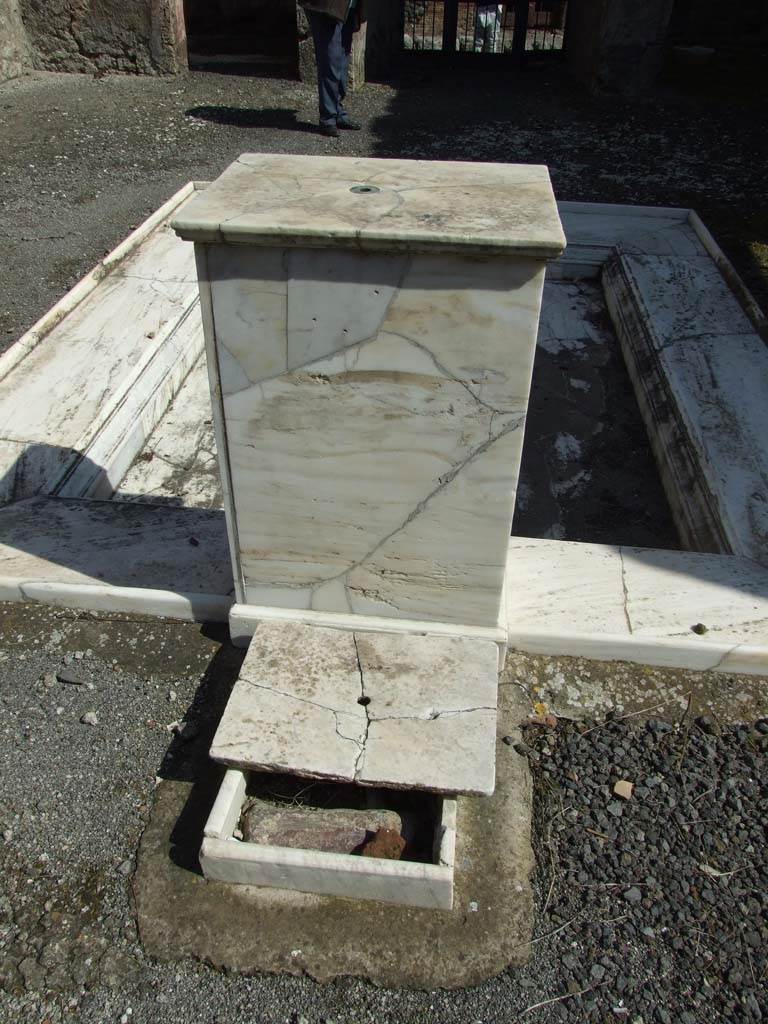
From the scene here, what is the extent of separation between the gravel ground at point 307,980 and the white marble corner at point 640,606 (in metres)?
0.11

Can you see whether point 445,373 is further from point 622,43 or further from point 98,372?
point 622,43

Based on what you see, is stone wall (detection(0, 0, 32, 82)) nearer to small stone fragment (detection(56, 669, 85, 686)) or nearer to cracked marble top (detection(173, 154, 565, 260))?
cracked marble top (detection(173, 154, 565, 260))

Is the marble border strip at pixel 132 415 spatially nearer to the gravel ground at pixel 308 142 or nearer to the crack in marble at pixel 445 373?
the gravel ground at pixel 308 142

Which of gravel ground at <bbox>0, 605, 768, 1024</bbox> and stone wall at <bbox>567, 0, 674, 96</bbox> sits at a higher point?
stone wall at <bbox>567, 0, 674, 96</bbox>

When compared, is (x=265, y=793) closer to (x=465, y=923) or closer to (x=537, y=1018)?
(x=465, y=923)

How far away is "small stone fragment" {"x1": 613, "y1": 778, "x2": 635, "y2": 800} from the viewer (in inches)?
95.6

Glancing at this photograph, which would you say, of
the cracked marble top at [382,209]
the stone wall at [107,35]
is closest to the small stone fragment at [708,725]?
the cracked marble top at [382,209]

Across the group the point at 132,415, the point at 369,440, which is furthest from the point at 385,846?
the point at 132,415

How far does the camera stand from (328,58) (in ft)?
26.1

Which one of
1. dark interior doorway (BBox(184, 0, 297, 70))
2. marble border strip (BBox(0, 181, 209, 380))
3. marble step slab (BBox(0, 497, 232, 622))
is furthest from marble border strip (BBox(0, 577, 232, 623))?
dark interior doorway (BBox(184, 0, 297, 70))

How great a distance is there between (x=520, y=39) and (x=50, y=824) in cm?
1185

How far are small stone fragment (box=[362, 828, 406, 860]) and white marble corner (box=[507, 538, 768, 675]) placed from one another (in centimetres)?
86

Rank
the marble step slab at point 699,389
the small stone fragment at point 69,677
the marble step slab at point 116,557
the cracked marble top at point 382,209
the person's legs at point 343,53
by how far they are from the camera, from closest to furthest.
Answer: the cracked marble top at point 382,209
the small stone fragment at point 69,677
the marble step slab at point 116,557
the marble step slab at point 699,389
the person's legs at point 343,53

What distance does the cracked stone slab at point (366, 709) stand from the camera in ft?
7.44
